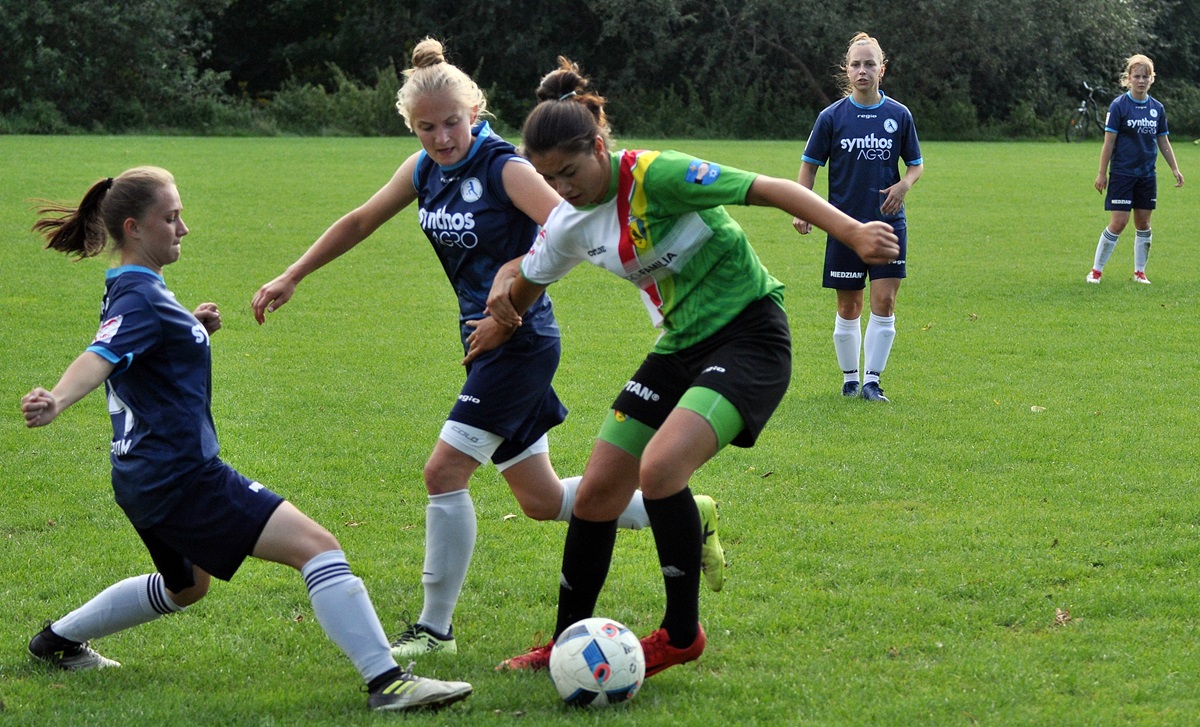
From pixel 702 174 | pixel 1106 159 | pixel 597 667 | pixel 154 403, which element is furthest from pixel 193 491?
pixel 1106 159

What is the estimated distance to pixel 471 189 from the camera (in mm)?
4477

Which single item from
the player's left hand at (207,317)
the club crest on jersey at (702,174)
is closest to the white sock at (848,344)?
the club crest on jersey at (702,174)

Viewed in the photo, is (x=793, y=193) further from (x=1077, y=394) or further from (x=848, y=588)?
(x=1077, y=394)

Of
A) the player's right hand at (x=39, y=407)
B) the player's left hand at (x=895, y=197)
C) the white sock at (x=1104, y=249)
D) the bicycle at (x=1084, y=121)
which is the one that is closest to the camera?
the player's right hand at (x=39, y=407)

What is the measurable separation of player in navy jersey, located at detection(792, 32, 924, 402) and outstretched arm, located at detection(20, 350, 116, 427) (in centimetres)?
575

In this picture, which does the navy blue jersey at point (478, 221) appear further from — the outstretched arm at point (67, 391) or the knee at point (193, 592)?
the outstretched arm at point (67, 391)

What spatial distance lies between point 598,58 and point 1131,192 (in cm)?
3533

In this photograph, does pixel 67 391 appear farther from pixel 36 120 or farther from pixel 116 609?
pixel 36 120

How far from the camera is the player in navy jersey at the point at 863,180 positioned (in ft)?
28.1

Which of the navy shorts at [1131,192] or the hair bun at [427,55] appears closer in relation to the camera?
the hair bun at [427,55]

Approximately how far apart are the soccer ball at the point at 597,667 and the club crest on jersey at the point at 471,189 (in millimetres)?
1514

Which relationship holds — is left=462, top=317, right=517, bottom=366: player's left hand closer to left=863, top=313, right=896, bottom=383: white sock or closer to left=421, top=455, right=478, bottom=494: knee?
left=421, top=455, right=478, bottom=494: knee

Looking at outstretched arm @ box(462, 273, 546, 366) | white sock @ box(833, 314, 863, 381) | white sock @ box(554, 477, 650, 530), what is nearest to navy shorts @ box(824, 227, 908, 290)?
white sock @ box(833, 314, 863, 381)

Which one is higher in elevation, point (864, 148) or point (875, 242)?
point (875, 242)
